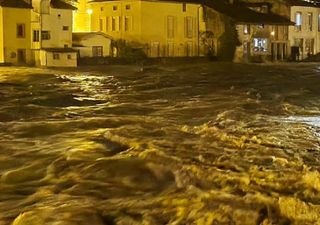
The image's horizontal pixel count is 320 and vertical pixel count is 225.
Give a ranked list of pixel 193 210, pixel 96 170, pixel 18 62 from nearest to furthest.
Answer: pixel 193 210 < pixel 96 170 < pixel 18 62

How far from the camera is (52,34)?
172ft

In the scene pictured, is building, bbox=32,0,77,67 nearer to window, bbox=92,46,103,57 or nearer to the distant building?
window, bbox=92,46,103,57

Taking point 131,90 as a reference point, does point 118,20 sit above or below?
above

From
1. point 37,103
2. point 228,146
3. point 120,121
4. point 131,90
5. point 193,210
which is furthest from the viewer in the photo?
point 131,90

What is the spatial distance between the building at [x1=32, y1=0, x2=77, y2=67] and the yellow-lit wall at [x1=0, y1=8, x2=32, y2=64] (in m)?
0.51

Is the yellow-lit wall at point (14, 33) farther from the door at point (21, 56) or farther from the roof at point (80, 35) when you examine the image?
the roof at point (80, 35)

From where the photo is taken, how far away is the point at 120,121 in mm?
18703

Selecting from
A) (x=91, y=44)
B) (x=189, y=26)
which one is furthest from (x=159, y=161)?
(x=189, y=26)

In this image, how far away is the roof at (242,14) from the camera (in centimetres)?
6153

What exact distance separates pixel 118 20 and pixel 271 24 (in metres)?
17.1

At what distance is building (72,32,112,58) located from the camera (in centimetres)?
5478

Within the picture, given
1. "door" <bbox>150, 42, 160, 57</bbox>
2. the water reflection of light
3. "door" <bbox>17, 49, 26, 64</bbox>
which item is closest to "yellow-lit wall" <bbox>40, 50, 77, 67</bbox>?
"door" <bbox>17, 49, 26, 64</bbox>

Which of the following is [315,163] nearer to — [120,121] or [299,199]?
[299,199]

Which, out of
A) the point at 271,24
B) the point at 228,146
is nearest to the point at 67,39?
the point at 271,24
